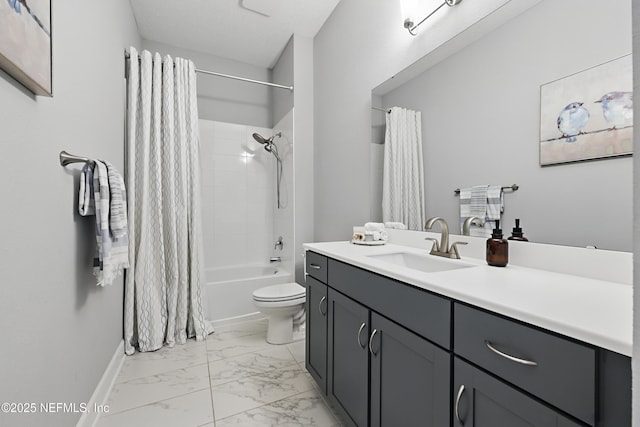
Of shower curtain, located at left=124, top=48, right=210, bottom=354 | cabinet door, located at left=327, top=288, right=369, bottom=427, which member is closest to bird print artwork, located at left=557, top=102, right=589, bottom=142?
cabinet door, located at left=327, top=288, right=369, bottom=427

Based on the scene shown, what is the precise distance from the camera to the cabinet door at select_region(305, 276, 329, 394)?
4.84 ft

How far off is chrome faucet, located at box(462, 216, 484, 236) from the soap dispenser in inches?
6.8

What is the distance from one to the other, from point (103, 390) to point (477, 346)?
1917 mm

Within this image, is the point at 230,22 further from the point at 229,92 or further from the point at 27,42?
the point at 27,42

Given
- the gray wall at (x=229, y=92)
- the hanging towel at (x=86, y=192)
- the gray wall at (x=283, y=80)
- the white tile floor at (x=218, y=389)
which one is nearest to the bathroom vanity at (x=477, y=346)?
the white tile floor at (x=218, y=389)

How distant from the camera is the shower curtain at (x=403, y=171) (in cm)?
160

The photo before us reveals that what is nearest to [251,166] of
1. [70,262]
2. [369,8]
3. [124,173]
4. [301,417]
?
[124,173]

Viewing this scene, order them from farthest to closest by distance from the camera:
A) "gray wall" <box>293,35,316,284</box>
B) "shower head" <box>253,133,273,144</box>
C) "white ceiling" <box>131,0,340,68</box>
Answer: "shower head" <box>253,133,273,144</box>
"gray wall" <box>293,35,316,284</box>
"white ceiling" <box>131,0,340,68</box>

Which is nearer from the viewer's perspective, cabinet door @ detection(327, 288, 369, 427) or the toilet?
cabinet door @ detection(327, 288, 369, 427)

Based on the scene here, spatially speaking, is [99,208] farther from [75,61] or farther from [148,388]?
[148,388]

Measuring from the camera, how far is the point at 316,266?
1597 mm

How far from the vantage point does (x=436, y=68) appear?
147 centimetres

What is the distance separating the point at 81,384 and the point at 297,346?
4.33 feet

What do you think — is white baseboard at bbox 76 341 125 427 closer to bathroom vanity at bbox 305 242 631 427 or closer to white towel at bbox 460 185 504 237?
bathroom vanity at bbox 305 242 631 427
